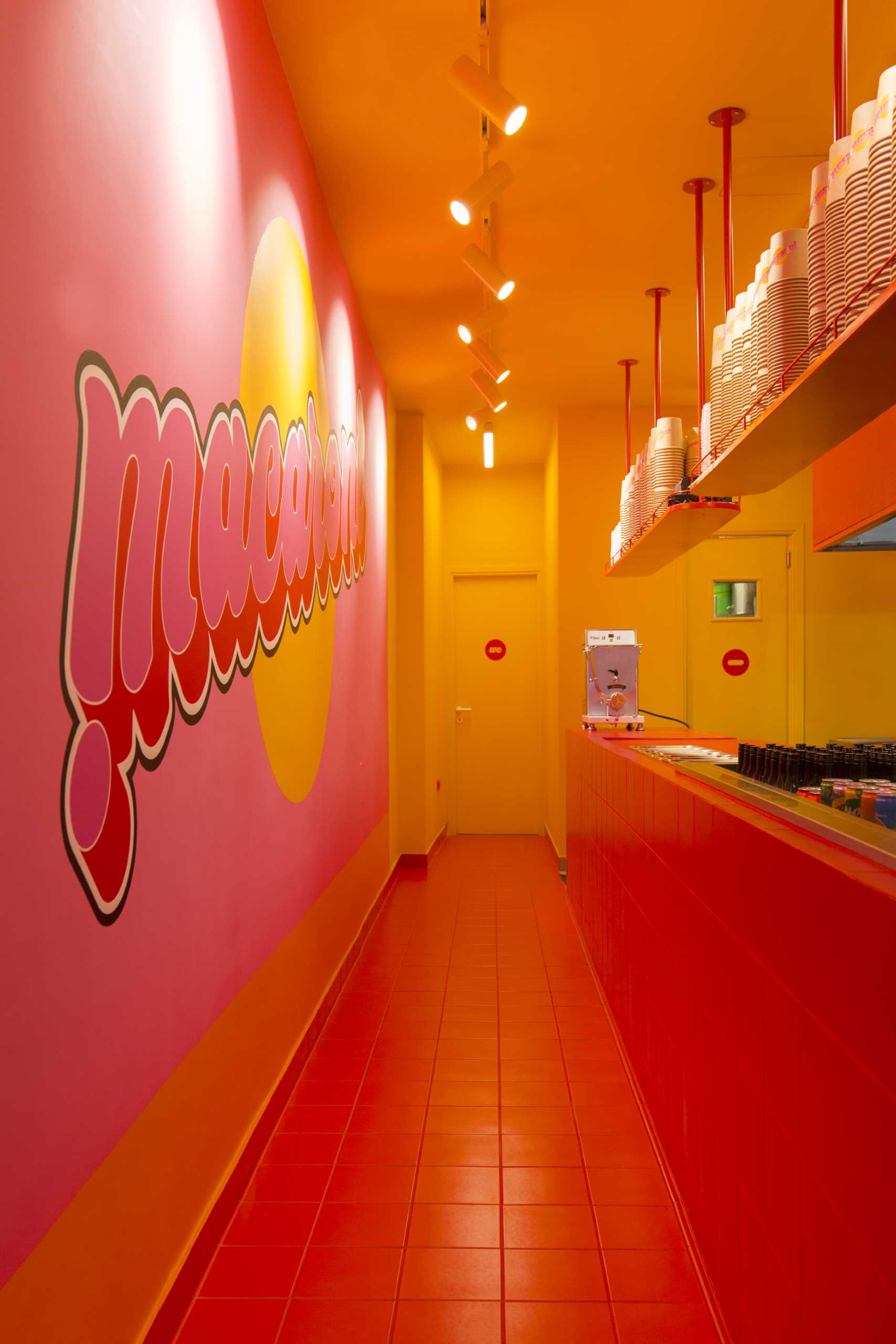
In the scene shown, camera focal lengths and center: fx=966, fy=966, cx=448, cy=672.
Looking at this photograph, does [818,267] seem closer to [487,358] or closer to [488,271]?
[488,271]

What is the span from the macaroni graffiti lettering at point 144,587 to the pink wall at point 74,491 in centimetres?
5

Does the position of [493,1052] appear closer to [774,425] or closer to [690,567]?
[774,425]

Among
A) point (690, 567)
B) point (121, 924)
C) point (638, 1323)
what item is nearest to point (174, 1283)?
point (121, 924)

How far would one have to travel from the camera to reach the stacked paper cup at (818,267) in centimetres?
204

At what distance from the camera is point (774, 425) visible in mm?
2369

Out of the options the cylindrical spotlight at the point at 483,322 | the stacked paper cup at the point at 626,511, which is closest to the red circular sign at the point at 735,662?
the stacked paper cup at the point at 626,511

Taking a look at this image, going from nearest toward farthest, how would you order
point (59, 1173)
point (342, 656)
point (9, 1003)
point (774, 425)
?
point (9, 1003) → point (59, 1173) → point (774, 425) → point (342, 656)

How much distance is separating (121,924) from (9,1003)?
1.29ft

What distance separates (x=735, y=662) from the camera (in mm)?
6656

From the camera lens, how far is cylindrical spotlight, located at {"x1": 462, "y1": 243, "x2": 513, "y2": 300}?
3.48 m

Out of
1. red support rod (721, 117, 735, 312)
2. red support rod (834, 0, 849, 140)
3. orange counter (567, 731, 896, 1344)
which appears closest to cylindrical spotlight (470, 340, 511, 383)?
red support rod (721, 117, 735, 312)

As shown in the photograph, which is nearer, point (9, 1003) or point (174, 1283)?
point (9, 1003)

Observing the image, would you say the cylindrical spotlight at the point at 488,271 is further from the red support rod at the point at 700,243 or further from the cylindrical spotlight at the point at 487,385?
the cylindrical spotlight at the point at 487,385

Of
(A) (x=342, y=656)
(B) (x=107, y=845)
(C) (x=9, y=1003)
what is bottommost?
(C) (x=9, y=1003)
